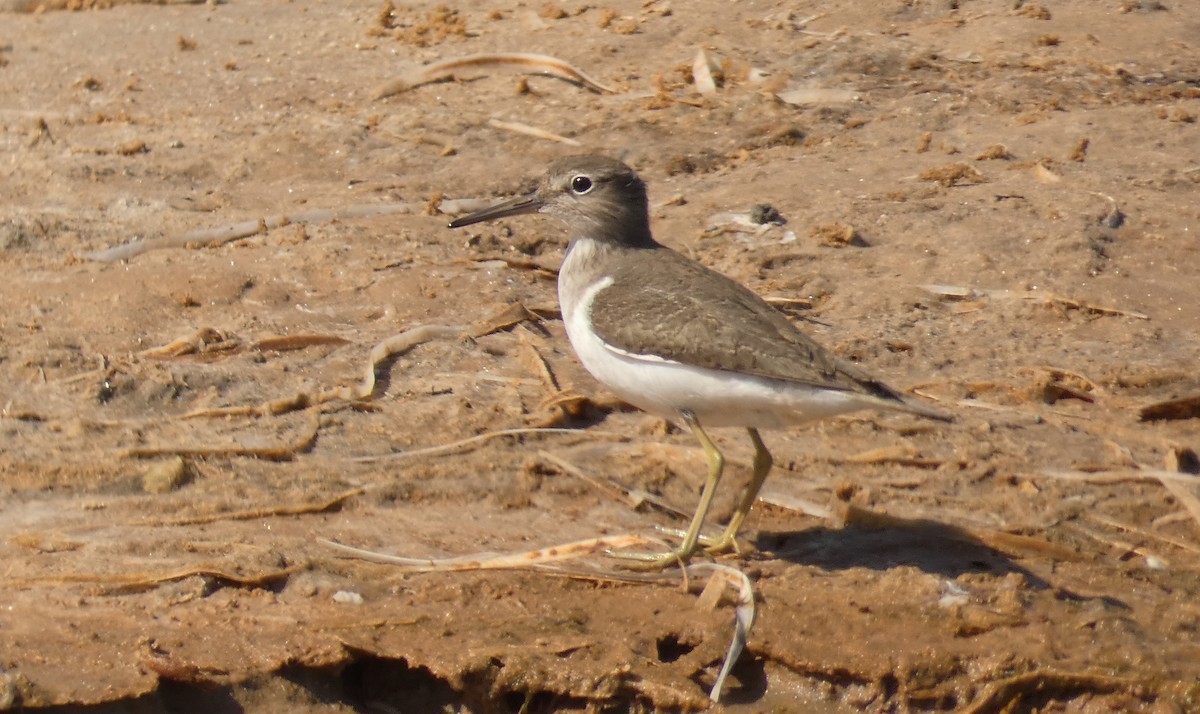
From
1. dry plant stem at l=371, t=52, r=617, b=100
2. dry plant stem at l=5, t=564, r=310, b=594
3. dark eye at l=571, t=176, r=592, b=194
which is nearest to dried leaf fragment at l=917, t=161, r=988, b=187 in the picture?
dry plant stem at l=371, t=52, r=617, b=100

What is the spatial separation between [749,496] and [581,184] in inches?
66.9

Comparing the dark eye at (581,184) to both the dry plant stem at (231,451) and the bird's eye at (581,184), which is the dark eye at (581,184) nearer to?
the bird's eye at (581,184)

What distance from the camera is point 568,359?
293 inches

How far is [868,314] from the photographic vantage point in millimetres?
7852

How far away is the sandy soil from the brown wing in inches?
32.7

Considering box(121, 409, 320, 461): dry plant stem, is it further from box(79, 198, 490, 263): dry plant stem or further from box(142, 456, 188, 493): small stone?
box(79, 198, 490, 263): dry plant stem

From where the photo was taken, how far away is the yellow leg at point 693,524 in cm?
576

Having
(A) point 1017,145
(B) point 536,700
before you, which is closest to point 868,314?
(A) point 1017,145

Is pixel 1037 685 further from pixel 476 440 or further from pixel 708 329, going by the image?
pixel 476 440

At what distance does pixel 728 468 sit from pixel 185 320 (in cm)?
301

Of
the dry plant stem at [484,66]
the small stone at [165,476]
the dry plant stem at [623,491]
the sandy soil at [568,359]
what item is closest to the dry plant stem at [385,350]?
the sandy soil at [568,359]

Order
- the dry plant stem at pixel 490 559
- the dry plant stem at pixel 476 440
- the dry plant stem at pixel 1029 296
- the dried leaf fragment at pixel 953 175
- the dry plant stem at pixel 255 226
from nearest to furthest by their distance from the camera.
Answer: the dry plant stem at pixel 490 559, the dry plant stem at pixel 476 440, the dry plant stem at pixel 1029 296, the dry plant stem at pixel 255 226, the dried leaf fragment at pixel 953 175

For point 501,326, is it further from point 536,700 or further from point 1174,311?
point 1174,311

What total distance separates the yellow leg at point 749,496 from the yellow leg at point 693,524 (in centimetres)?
11
